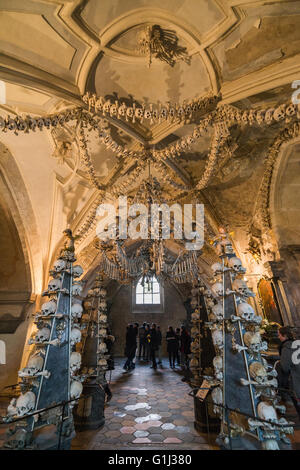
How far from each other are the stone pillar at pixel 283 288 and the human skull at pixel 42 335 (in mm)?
4284

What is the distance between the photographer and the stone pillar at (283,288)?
4.08 m

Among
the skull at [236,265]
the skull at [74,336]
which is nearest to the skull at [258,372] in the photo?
the skull at [236,265]

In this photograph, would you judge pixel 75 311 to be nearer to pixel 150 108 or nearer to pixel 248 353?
pixel 248 353

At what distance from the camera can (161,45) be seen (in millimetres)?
2594

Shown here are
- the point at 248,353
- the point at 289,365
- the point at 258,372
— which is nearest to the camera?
the point at 258,372

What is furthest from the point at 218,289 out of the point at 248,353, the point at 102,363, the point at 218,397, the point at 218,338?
the point at 102,363

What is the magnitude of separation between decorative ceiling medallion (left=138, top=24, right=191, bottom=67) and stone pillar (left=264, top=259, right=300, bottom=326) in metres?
4.04

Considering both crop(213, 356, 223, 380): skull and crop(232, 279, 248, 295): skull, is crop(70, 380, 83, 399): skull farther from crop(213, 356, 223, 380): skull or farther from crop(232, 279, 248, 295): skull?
crop(232, 279, 248, 295): skull

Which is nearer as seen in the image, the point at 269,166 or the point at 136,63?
the point at 136,63

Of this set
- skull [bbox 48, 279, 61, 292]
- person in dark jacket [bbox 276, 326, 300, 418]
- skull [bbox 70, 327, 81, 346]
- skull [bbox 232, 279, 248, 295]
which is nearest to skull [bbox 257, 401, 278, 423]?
skull [bbox 232, 279, 248, 295]

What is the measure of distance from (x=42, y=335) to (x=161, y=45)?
3.49 m

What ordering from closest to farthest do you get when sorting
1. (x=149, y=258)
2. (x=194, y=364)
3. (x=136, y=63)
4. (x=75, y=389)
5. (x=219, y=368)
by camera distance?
(x=219, y=368) → (x=75, y=389) → (x=136, y=63) → (x=149, y=258) → (x=194, y=364)

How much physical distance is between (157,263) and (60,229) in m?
2.86
